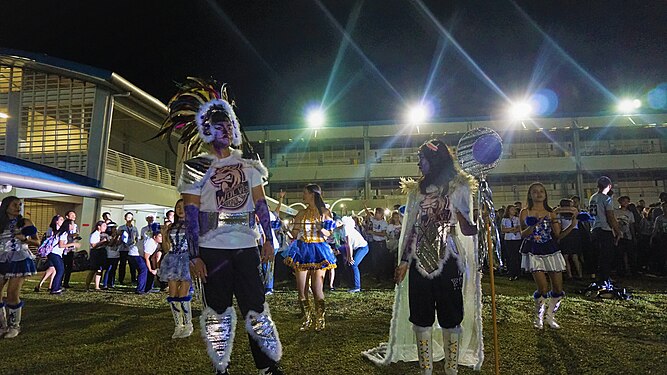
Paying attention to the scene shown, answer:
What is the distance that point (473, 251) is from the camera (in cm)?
408

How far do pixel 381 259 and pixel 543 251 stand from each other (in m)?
6.44

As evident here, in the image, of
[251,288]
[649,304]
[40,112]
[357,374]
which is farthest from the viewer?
[40,112]

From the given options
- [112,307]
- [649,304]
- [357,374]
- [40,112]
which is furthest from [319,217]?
[40,112]

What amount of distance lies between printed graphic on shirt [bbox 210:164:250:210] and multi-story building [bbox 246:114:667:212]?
2919 centimetres

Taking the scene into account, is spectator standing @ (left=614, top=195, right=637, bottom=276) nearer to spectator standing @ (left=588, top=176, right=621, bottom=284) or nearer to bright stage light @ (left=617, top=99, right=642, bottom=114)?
spectator standing @ (left=588, top=176, right=621, bottom=284)

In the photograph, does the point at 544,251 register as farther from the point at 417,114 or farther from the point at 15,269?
the point at 417,114

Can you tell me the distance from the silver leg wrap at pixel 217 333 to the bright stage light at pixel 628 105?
1520 inches

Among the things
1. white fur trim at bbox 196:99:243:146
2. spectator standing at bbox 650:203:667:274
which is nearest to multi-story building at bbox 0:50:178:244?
white fur trim at bbox 196:99:243:146

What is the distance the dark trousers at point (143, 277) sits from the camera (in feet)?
33.9

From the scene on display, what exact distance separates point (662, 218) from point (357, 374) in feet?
34.4

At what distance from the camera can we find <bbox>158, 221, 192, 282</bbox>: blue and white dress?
567cm

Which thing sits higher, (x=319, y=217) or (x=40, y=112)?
(x=40, y=112)

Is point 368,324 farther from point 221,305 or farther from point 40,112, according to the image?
point 40,112

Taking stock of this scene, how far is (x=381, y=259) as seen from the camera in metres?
12.0
